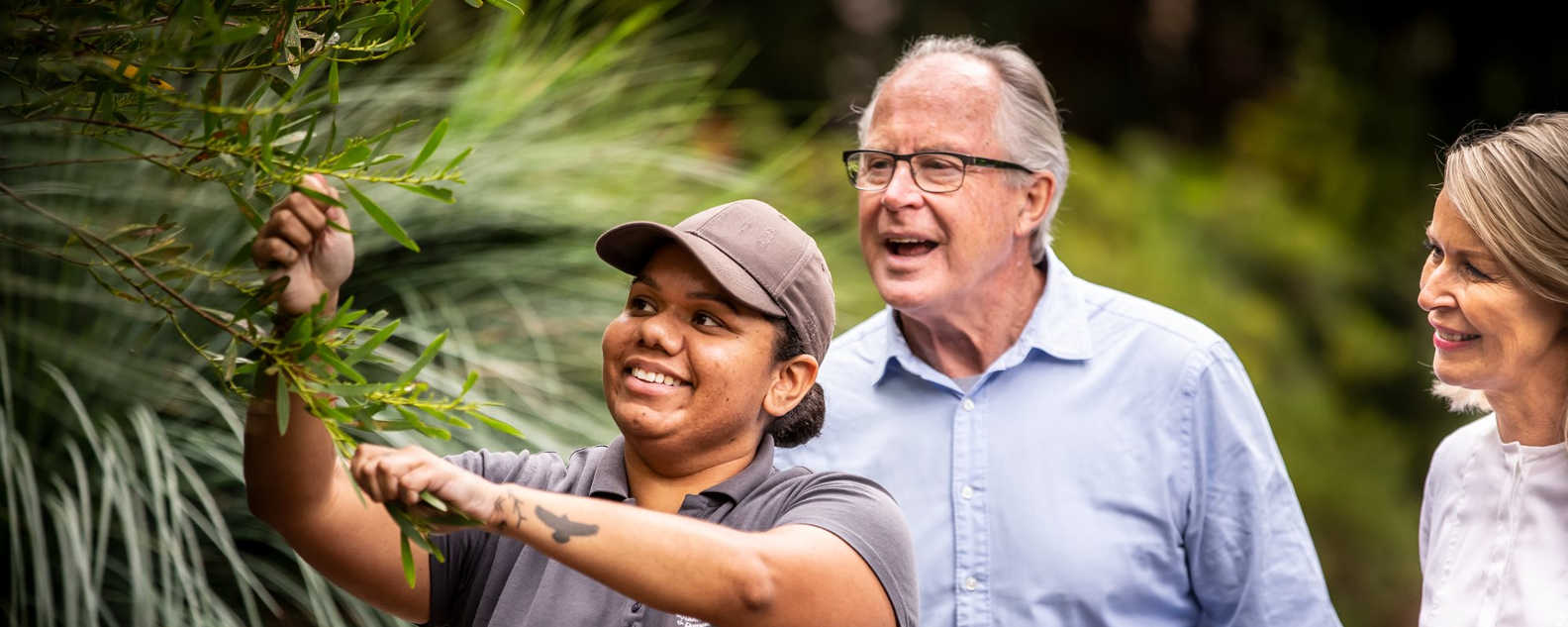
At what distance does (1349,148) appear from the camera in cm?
765

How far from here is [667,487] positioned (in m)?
1.94

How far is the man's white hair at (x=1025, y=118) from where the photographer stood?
2.94 meters

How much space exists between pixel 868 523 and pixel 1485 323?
1.06m

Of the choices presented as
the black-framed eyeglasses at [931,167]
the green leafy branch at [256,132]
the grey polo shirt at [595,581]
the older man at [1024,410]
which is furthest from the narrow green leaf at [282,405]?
the black-framed eyeglasses at [931,167]

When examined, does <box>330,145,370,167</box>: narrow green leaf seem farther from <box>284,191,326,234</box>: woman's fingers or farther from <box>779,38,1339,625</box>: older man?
<box>779,38,1339,625</box>: older man

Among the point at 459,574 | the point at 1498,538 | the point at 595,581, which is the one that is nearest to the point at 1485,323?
the point at 1498,538

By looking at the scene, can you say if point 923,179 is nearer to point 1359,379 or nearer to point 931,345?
point 931,345

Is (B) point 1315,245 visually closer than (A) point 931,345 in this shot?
No

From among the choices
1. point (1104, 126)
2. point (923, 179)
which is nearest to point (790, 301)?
point (923, 179)

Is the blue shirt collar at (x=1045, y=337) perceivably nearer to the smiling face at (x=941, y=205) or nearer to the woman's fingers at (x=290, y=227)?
the smiling face at (x=941, y=205)

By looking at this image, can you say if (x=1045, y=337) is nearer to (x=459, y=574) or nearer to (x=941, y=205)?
(x=941, y=205)

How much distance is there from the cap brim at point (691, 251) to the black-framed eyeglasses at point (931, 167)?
958 millimetres

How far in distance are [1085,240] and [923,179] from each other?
4352mm

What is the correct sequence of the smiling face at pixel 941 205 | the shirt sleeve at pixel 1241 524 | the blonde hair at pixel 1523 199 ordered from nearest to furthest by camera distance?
1. the blonde hair at pixel 1523 199
2. the shirt sleeve at pixel 1241 524
3. the smiling face at pixel 941 205
